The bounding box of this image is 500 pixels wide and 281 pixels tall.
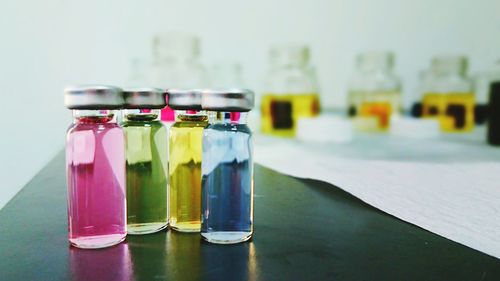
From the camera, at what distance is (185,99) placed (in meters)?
0.49

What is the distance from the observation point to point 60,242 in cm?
47

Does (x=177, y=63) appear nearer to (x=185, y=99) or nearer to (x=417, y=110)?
(x=417, y=110)

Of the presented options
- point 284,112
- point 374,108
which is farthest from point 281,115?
point 374,108

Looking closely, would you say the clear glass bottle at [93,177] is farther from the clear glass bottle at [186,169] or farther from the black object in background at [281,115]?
the black object in background at [281,115]

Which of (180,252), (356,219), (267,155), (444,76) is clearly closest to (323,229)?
(356,219)

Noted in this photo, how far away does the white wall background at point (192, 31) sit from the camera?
5.19 ft

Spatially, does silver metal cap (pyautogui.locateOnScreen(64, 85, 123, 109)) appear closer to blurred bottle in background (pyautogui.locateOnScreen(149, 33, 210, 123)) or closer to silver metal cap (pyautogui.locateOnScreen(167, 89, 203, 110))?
silver metal cap (pyautogui.locateOnScreen(167, 89, 203, 110))

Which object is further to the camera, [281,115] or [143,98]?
[281,115]

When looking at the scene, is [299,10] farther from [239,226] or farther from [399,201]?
[239,226]

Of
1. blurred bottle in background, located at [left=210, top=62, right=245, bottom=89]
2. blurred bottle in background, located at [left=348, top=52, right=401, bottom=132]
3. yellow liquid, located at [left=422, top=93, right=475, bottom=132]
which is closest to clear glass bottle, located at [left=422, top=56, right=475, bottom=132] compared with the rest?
yellow liquid, located at [left=422, top=93, right=475, bottom=132]

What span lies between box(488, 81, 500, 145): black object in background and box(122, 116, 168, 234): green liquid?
953 millimetres

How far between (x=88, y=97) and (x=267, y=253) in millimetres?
210

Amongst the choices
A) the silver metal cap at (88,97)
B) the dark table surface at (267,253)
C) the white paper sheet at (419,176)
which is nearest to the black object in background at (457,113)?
the white paper sheet at (419,176)

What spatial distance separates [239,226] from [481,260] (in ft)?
0.71
